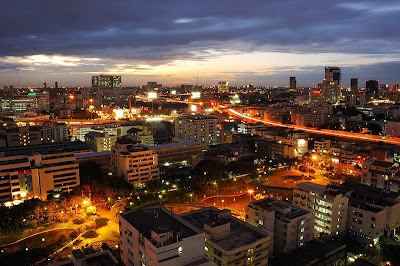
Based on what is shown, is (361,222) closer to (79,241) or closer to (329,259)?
(329,259)

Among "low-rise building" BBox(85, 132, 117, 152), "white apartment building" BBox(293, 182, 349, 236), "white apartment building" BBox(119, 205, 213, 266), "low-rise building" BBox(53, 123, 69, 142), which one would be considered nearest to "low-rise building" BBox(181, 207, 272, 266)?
"white apartment building" BBox(119, 205, 213, 266)

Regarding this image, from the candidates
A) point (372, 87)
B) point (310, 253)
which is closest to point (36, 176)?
point (310, 253)

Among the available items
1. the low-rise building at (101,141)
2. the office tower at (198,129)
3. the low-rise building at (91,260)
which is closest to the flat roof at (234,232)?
the low-rise building at (91,260)

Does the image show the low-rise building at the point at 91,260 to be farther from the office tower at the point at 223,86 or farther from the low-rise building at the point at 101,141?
the office tower at the point at 223,86

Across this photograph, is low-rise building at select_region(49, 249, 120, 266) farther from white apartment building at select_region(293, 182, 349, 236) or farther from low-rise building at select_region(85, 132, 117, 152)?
low-rise building at select_region(85, 132, 117, 152)

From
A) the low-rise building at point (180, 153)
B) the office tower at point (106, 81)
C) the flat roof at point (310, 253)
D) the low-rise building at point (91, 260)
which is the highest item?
the office tower at point (106, 81)

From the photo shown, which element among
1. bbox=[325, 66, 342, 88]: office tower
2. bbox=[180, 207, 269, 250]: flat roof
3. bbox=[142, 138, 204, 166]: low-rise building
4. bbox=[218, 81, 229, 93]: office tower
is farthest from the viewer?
bbox=[218, 81, 229, 93]: office tower
